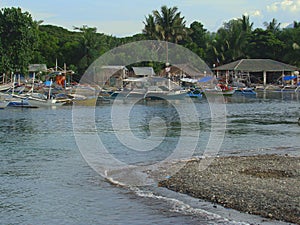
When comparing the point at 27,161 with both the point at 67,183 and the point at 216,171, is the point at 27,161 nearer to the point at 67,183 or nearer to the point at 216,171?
the point at 67,183

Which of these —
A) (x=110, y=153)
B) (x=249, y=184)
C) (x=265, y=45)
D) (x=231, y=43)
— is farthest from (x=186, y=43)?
(x=249, y=184)

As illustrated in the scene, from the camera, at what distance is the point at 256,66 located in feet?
263

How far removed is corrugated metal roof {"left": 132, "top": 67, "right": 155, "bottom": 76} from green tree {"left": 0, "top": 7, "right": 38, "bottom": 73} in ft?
67.8

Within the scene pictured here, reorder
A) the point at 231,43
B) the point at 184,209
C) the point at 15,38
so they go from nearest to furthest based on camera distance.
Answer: the point at 184,209 < the point at 15,38 < the point at 231,43

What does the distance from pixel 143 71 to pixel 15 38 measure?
23.9 m

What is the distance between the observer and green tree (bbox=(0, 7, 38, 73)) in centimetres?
5638

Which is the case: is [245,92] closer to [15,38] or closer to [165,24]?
[165,24]

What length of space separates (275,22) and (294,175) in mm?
82714

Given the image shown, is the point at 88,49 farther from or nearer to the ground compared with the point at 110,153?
farther from the ground

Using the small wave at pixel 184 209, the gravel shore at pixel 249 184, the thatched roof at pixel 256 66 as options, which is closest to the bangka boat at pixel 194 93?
the thatched roof at pixel 256 66

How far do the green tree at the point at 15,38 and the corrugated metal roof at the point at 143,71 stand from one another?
2067cm

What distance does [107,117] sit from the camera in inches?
1549

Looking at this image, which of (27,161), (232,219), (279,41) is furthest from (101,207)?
(279,41)

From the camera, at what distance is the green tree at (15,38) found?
185ft
